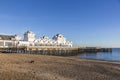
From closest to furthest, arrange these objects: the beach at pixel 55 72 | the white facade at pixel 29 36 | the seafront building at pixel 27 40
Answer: the beach at pixel 55 72 < the seafront building at pixel 27 40 < the white facade at pixel 29 36

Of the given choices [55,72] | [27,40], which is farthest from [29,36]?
[55,72]

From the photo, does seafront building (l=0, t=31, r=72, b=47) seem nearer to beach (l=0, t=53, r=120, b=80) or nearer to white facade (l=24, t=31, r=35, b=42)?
white facade (l=24, t=31, r=35, b=42)

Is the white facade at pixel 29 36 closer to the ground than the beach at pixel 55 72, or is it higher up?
higher up

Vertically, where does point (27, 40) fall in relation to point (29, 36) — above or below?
below

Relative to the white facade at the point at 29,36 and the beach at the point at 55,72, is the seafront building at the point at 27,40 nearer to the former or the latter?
the white facade at the point at 29,36

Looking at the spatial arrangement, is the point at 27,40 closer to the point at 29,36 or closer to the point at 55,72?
the point at 29,36

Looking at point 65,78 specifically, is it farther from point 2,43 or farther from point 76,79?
point 2,43

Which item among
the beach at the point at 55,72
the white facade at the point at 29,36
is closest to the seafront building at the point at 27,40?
the white facade at the point at 29,36

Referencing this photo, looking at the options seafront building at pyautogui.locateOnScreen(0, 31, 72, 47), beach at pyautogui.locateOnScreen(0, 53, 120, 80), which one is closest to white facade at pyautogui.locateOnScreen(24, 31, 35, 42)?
seafront building at pyautogui.locateOnScreen(0, 31, 72, 47)

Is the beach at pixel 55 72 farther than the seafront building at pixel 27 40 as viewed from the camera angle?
No

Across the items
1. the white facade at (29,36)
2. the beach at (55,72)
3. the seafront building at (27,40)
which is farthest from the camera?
the white facade at (29,36)

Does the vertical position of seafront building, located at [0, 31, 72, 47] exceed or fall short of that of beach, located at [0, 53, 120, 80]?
it exceeds it

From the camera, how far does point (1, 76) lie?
353 inches

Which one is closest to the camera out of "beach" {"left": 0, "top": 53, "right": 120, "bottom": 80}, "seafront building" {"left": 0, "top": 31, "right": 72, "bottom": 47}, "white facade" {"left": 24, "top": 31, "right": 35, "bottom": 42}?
"beach" {"left": 0, "top": 53, "right": 120, "bottom": 80}
